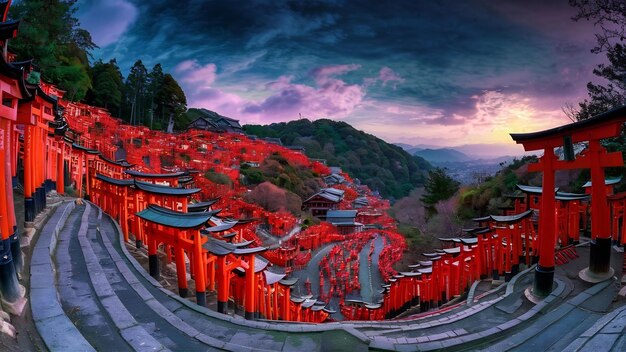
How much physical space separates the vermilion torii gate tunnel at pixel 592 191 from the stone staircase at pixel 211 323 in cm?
57

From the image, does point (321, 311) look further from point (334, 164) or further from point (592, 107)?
point (334, 164)

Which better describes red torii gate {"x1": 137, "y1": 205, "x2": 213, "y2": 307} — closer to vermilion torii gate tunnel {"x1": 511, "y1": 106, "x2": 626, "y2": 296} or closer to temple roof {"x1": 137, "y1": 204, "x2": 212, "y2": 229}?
temple roof {"x1": 137, "y1": 204, "x2": 212, "y2": 229}

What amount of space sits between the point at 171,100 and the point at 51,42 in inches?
1090

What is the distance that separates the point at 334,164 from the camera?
88.6 m

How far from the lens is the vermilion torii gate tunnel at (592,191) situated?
866 cm

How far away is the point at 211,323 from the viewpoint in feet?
23.8

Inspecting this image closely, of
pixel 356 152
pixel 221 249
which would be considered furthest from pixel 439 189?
pixel 356 152

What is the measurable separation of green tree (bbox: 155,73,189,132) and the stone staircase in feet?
161

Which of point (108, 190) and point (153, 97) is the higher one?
point (153, 97)

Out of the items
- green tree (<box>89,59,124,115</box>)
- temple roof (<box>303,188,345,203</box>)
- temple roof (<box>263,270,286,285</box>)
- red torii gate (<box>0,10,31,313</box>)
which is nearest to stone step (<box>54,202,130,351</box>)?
red torii gate (<box>0,10,31,313</box>)

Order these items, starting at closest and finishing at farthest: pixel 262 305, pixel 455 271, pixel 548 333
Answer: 1. pixel 548 333
2. pixel 262 305
3. pixel 455 271

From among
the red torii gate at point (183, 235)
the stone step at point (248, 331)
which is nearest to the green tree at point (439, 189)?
the red torii gate at point (183, 235)

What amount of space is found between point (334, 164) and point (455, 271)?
241 feet

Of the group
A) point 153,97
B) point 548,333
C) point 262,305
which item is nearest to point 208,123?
point 153,97
